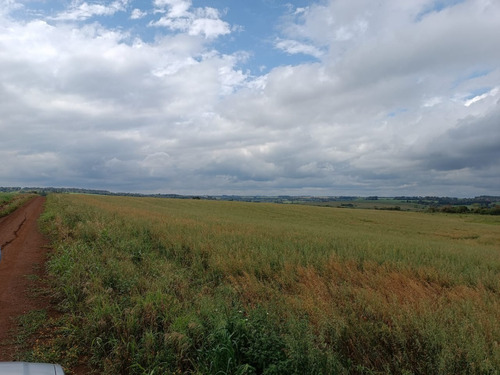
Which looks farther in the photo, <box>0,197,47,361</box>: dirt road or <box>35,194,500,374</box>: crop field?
<box>0,197,47,361</box>: dirt road

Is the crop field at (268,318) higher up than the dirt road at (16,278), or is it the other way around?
the crop field at (268,318)

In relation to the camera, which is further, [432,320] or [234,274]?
[234,274]

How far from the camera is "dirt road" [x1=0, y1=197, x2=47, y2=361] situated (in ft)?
17.2

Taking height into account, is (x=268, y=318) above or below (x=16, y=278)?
above

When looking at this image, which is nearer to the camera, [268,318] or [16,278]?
[268,318]

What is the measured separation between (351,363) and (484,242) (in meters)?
26.3

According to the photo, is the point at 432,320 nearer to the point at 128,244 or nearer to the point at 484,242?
the point at 128,244

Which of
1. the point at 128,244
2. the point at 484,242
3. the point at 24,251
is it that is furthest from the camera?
the point at 484,242

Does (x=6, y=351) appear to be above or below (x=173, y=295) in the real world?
below

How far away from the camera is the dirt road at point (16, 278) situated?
525 cm

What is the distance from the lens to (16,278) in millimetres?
8078

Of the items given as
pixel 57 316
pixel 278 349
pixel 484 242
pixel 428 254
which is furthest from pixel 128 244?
pixel 484 242

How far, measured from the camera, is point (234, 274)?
26.6ft

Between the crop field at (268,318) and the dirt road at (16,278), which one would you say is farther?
the dirt road at (16,278)
